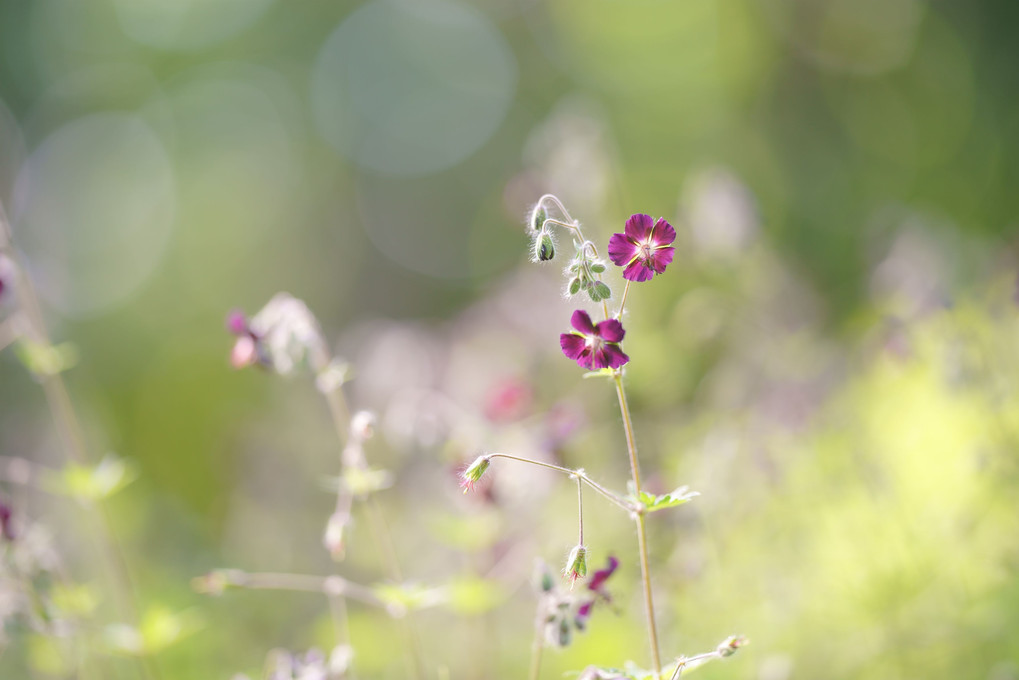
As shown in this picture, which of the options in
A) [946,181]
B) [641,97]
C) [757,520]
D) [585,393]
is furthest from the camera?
[641,97]

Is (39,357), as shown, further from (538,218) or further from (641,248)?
(641,248)

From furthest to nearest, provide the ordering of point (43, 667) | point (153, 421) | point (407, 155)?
point (407, 155)
point (153, 421)
point (43, 667)

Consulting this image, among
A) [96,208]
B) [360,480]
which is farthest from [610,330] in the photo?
[96,208]

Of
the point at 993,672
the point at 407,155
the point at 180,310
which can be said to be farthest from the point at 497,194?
the point at 993,672

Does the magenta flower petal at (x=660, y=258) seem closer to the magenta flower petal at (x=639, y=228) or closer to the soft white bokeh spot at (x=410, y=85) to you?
the magenta flower petal at (x=639, y=228)

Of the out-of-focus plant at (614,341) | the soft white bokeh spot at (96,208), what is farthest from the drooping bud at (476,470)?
the soft white bokeh spot at (96,208)

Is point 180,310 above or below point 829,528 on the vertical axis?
above

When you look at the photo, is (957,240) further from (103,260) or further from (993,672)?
(103,260)

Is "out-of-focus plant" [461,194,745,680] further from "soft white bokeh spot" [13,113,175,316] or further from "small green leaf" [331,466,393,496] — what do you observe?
"soft white bokeh spot" [13,113,175,316]
